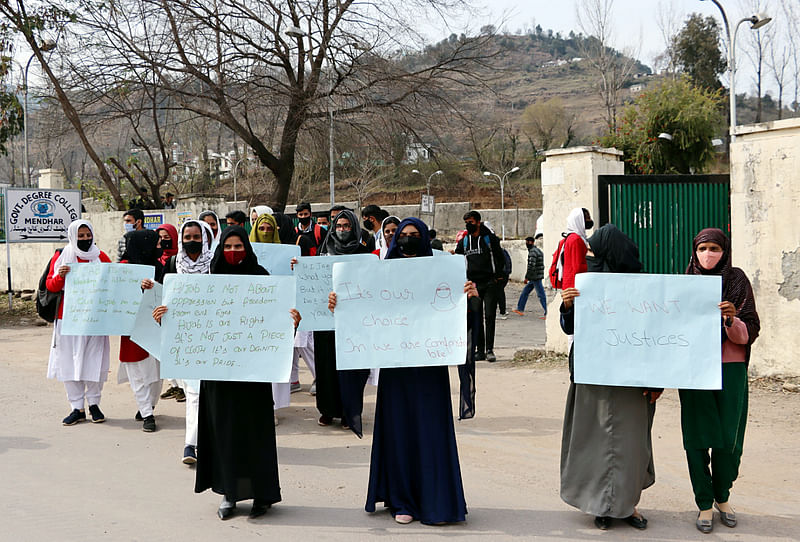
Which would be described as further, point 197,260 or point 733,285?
point 197,260

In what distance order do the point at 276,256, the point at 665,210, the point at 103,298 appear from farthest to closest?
the point at 665,210
the point at 276,256
the point at 103,298

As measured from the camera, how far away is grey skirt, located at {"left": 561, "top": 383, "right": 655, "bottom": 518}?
418cm

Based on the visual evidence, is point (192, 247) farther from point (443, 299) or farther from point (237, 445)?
point (443, 299)

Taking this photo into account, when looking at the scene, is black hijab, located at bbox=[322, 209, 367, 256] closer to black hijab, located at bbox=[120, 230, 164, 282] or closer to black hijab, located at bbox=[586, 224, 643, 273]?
black hijab, located at bbox=[120, 230, 164, 282]

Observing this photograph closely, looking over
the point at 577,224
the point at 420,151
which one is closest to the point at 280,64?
the point at 420,151

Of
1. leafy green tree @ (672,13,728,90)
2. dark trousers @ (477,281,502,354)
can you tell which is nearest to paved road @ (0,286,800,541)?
dark trousers @ (477,281,502,354)

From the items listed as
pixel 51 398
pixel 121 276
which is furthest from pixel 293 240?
pixel 51 398

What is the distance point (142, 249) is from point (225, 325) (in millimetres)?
3181

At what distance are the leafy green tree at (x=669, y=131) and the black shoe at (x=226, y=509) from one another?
23295 mm

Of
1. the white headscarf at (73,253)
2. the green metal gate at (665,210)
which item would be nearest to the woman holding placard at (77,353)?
the white headscarf at (73,253)

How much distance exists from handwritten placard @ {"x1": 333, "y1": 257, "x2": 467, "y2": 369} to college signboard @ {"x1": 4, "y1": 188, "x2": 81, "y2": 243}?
12910 millimetres

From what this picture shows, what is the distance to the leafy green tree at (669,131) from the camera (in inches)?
1024

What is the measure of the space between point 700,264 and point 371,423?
371 cm

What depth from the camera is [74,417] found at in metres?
7.18
